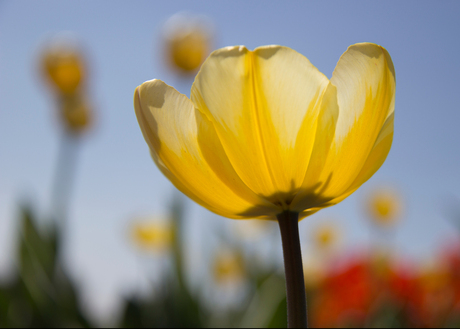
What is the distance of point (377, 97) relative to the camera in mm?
272

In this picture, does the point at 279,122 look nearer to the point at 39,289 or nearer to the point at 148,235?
the point at 39,289

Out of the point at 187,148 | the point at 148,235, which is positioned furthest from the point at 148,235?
the point at 187,148

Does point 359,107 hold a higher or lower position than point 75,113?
higher

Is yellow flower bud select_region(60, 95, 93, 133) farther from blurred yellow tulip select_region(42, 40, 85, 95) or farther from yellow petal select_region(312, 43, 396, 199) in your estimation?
yellow petal select_region(312, 43, 396, 199)

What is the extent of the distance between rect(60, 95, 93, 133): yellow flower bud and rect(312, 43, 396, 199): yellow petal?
1637 millimetres

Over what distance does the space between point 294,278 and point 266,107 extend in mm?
123

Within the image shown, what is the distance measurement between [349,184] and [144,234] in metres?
2.52

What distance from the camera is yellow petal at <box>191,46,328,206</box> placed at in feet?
0.91

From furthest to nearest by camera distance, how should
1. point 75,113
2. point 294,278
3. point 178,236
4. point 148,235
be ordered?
point 148,235
point 75,113
point 178,236
point 294,278

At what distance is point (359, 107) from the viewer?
277mm

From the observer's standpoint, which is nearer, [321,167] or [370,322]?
[321,167]

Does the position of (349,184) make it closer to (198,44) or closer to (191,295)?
(191,295)

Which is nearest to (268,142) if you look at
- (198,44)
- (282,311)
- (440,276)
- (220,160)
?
(220,160)

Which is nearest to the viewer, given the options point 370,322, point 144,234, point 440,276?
point 370,322
